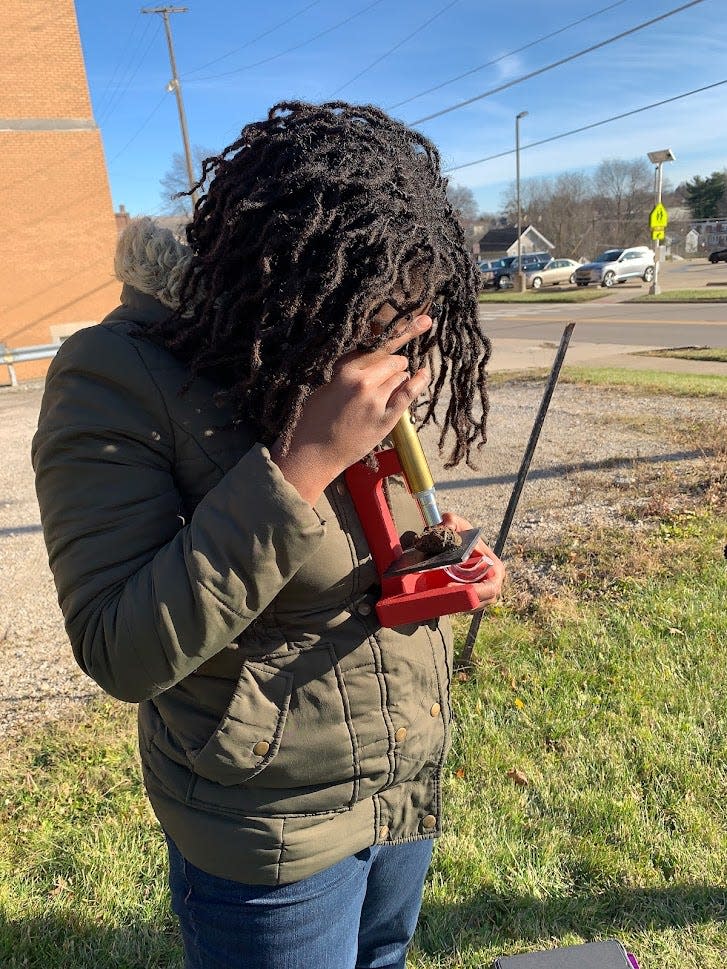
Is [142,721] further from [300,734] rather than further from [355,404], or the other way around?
[355,404]

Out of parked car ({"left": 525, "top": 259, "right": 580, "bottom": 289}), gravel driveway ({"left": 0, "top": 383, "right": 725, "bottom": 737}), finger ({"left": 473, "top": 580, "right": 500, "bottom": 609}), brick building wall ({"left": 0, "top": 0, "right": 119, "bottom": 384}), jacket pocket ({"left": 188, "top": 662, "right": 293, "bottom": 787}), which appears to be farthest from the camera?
parked car ({"left": 525, "top": 259, "right": 580, "bottom": 289})

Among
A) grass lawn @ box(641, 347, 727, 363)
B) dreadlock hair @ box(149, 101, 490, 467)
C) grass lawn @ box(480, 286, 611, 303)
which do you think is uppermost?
dreadlock hair @ box(149, 101, 490, 467)

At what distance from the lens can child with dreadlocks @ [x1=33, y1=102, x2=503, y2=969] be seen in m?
0.98

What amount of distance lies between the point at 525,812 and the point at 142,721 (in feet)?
5.78

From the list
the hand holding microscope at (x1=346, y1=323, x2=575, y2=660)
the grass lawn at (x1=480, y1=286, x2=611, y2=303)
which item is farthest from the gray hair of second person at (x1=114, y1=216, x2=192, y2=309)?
the grass lawn at (x1=480, y1=286, x2=611, y2=303)

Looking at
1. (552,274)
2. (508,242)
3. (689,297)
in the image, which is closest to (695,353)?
(689,297)

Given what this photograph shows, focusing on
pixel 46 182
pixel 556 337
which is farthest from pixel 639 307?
pixel 46 182

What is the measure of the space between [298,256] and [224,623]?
0.49 m

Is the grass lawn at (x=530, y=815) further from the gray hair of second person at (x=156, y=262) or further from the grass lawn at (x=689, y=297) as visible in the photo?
the grass lawn at (x=689, y=297)

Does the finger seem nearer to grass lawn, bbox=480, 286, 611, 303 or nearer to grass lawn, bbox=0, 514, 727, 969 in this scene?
grass lawn, bbox=0, 514, 727, 969

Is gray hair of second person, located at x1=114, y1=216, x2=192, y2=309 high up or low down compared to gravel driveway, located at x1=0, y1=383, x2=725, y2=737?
up

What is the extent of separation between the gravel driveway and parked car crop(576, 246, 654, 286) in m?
26.1

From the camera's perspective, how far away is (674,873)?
2.36 metres

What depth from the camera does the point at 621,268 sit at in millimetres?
32906
